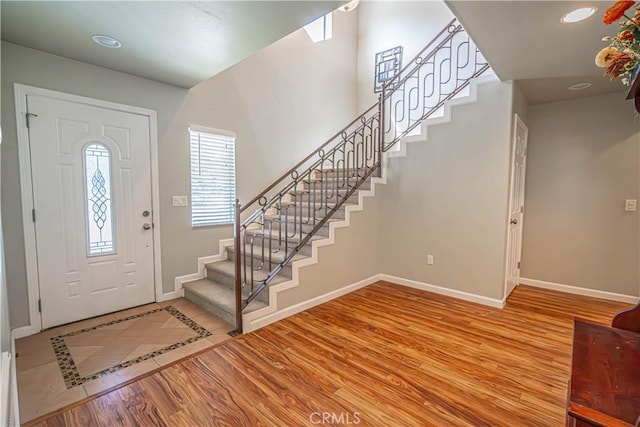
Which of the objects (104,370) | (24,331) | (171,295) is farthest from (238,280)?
(24,331)

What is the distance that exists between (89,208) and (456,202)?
400 cm

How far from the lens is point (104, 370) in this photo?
208cm

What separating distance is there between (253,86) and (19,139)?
2.57 meters

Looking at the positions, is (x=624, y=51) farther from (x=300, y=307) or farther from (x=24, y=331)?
(x=24, y=331)

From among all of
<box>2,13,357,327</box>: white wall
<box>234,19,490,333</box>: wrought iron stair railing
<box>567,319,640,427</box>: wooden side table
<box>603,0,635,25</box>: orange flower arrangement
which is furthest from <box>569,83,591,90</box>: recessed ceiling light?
<box>2,13,357,327</box>: white wall

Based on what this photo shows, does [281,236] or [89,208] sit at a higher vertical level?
[89,208]

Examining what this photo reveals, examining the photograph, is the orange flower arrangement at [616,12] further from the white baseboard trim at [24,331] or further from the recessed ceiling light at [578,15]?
the white baseboard trim at [24,331]

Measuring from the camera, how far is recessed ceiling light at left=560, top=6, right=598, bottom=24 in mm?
1808

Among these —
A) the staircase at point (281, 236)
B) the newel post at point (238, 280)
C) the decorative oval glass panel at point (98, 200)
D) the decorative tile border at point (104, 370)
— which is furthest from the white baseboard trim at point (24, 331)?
the newel post at point (238, 280)

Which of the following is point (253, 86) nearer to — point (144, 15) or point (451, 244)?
point (144, 15)

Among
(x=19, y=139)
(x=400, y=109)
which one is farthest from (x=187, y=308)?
(x=400, y=109)

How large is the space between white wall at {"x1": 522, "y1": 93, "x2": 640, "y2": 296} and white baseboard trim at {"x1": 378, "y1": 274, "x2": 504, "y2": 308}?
1.24 metres

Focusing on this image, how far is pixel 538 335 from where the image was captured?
2600 mm

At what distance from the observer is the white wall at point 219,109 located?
2471mm
